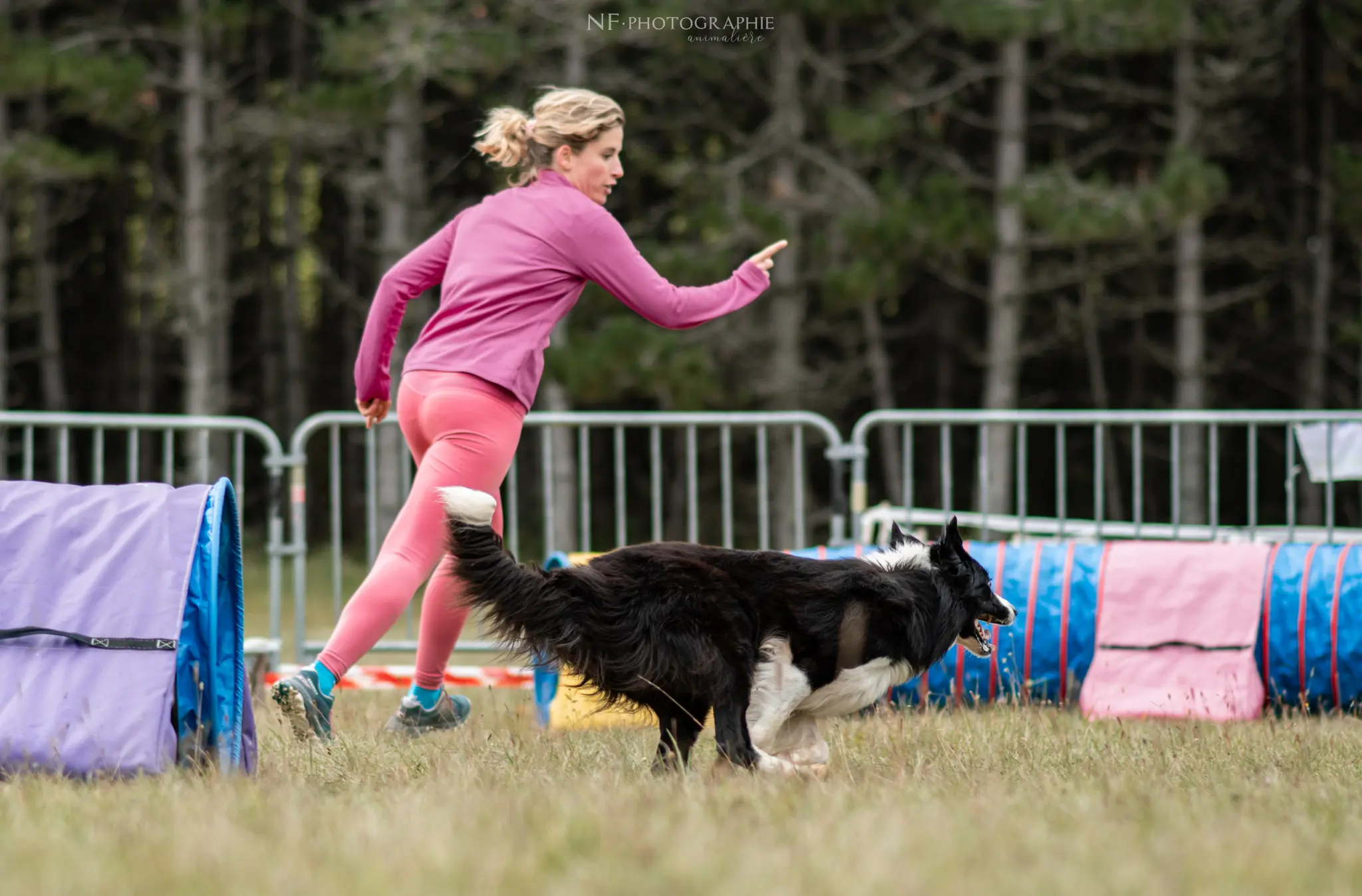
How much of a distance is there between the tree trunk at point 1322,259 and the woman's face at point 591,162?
14.5 meters

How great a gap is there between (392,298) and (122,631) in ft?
4.73

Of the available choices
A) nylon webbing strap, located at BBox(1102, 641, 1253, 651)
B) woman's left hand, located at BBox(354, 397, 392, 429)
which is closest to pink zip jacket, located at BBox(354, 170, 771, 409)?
woman's left hand, located at BBox(354, 397, 392, 429)

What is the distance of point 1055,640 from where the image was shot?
19.6ft

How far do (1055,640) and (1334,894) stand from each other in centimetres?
366

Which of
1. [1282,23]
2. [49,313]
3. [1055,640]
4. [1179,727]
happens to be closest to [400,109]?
[49,313]

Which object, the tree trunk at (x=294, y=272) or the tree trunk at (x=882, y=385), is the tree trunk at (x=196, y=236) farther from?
the tree trunk at (x=882, y=385)

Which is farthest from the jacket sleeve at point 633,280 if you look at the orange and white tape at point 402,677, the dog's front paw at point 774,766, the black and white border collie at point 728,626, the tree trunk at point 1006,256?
the tree trunk at point 1006,256

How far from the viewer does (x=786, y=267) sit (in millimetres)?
15406

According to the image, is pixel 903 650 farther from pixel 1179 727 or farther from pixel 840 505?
pixel 840 505

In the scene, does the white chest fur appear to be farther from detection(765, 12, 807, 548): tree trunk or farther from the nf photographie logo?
detection(765, 12, 807, 548): tree trunk

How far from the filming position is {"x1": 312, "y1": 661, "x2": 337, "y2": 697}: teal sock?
13.4 ft

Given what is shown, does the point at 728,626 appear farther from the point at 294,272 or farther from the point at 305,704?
the point at 294,272

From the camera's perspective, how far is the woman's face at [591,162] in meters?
4.38

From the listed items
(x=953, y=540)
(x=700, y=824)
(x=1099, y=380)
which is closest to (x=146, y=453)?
(x=1099, y=380)
